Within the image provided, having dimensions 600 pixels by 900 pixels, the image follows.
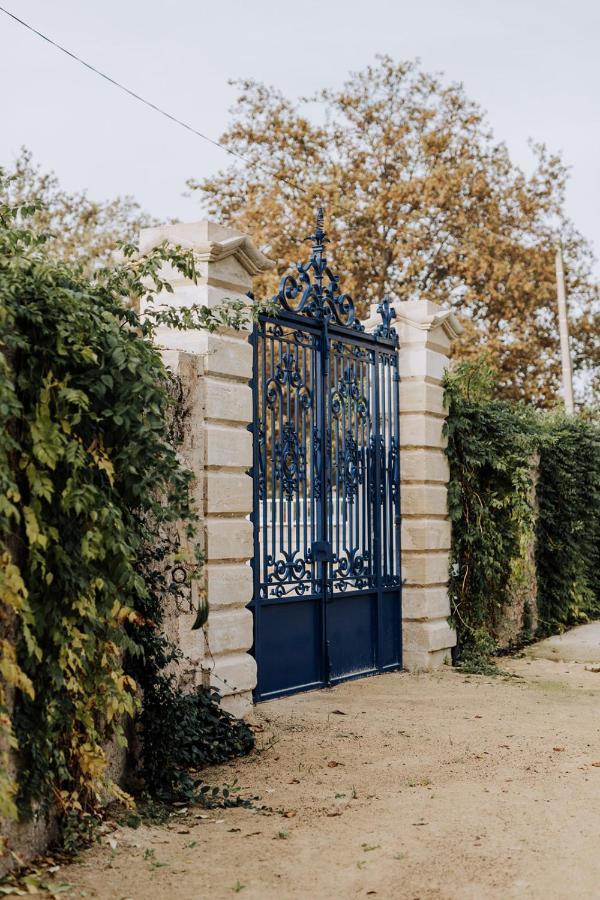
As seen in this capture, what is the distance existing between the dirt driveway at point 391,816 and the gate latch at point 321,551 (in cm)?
102

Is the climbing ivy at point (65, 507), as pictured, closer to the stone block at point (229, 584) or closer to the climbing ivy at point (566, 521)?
the stone block at point (229, 584)

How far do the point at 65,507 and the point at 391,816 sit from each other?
85.0 inches

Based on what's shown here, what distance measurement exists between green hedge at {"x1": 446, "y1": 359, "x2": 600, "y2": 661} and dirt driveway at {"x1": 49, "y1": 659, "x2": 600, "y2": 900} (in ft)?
6.98

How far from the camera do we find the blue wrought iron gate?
24.0 feet

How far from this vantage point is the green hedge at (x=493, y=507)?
31.3 feet

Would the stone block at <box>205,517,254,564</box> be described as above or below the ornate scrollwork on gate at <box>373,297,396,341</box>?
below

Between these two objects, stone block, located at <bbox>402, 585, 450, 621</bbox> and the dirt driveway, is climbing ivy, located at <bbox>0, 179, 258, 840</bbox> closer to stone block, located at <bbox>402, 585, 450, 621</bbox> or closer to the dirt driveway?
the dirt driveway

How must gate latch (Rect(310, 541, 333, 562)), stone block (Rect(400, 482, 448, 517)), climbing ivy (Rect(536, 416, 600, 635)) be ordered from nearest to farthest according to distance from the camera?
gate latch (Rect(310, 541, 333, 562)) → stone block (Rect(400, 482, 448, 517)) → climbing ivy (Rect(536, 416, 600, 635))

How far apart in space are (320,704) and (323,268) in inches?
132

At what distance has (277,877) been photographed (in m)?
4.06

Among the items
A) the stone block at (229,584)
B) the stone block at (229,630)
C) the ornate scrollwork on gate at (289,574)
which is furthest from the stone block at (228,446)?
the ornate scrollwork on gate at (289,574)

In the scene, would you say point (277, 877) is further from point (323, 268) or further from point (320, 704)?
point (323, 268)

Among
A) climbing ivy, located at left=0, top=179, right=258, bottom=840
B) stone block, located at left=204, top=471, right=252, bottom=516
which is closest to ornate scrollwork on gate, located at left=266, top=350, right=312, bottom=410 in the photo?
stone block, located at left=204, top=471, right=252, bottom=516

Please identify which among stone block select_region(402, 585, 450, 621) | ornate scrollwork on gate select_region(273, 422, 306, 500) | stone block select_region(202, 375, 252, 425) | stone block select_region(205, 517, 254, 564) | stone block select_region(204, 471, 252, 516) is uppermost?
stone block select_region(202, 375, 252, 425)
